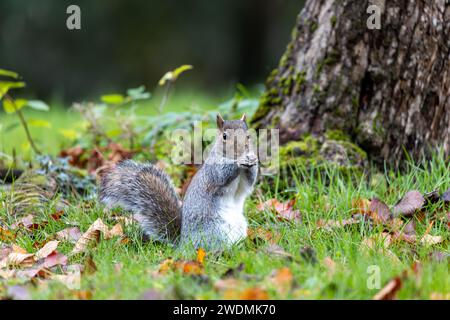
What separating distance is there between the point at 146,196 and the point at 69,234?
1.11 feet

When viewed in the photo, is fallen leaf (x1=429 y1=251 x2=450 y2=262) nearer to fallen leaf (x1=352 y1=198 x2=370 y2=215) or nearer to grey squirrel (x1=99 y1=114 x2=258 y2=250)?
fallen leaf (x1=352 y1=198 x2=370 y2=215)

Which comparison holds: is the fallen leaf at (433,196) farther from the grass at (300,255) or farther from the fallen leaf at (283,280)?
the fallen leaf at (283,280)

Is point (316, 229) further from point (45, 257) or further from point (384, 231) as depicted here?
point (45, 257)

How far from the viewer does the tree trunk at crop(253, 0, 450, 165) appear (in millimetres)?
3156

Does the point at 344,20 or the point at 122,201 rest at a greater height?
the point at 344,20

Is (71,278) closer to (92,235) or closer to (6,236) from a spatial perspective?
(92,235)

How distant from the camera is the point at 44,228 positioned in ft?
9.25

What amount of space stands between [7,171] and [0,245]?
0.87 meters

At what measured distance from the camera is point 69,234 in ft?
8.71

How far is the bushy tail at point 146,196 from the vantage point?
2.66m

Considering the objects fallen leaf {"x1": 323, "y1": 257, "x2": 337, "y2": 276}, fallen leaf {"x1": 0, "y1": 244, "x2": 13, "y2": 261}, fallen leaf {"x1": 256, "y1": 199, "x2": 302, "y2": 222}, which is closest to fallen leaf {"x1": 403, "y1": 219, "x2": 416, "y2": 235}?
fallen leaf {"x1": 256, "y1": 199, "x2": 302, "y2": 222}

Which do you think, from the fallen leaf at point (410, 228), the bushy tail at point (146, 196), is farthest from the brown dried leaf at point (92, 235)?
the fallen leaf at point (410, 228)

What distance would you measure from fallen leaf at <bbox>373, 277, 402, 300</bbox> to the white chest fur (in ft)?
2.50
